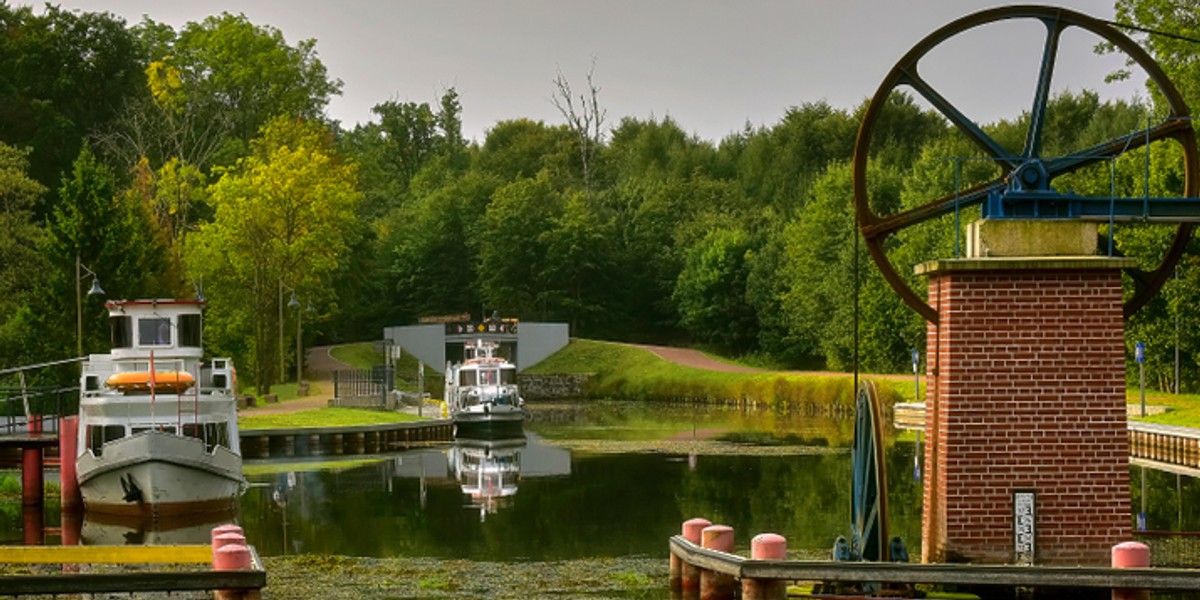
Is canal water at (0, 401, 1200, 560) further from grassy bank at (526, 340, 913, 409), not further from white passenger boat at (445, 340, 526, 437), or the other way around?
grassy bank at (526, 340, 913, 409)

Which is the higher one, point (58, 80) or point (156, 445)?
point (58, 80)

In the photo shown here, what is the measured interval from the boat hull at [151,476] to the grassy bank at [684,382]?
34053 mm

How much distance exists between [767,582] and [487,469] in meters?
29.1

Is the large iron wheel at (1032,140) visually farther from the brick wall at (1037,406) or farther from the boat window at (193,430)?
the boat window at (193,430)

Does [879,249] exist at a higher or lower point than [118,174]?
lower

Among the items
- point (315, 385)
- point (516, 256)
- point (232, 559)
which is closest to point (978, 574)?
point (232, 559)

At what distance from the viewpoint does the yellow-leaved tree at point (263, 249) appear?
2734 inches

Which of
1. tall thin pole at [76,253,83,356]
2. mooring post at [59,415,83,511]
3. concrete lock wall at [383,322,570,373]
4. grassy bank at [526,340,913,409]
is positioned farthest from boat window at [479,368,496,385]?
mooring post at [59,415,83,511]

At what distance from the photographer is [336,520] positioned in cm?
3297

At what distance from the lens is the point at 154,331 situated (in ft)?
123

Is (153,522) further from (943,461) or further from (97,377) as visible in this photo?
(943,461)

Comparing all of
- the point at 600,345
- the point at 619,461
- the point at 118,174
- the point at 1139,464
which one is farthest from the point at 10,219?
the point at 1139,464

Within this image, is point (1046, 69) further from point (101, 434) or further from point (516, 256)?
point (516, 256)

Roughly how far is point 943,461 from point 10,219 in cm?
5272
